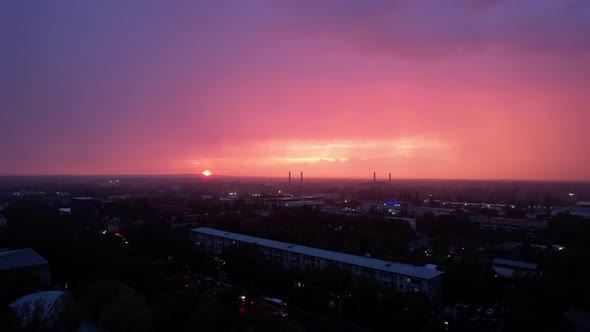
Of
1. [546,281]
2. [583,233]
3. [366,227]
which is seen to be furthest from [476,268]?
[583,233]

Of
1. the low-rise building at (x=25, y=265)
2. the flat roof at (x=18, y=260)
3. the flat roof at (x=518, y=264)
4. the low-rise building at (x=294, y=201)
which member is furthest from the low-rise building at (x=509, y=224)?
the flat roof at (x=18, y=260)

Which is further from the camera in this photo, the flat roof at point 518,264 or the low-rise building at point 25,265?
the flat roof at point 518,264

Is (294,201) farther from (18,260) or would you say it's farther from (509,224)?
(18,260)

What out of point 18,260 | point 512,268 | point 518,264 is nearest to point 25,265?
point 18,260

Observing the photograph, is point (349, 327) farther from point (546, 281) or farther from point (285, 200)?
point (285, 200)

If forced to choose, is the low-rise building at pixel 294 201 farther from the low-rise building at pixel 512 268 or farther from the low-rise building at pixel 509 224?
the low-rise building at pixel 512 268

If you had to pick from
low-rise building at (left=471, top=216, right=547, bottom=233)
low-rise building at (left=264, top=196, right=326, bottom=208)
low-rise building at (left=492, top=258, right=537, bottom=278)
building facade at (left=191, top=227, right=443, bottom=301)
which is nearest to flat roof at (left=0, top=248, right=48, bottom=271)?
building facade at (left=191, top=227, right=443, bottom=301)

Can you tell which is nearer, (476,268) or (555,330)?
(555,330)
